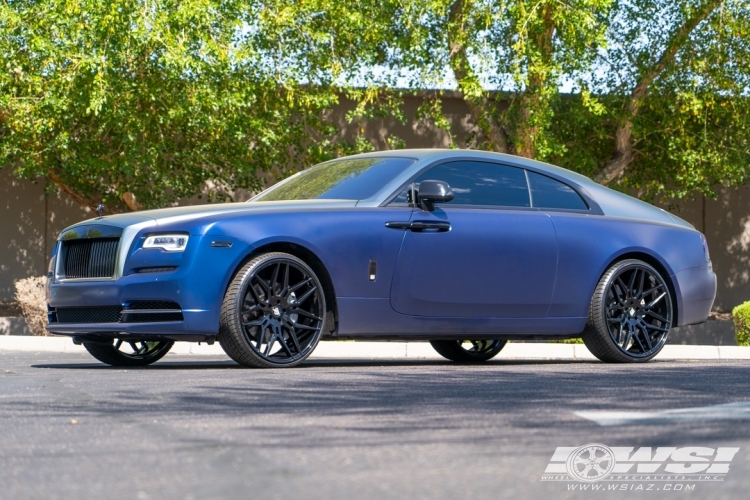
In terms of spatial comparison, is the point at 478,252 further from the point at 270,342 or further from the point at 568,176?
the point at 270,342

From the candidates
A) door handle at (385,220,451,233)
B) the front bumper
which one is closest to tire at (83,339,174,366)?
the front bumper

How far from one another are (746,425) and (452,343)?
5.37 meters

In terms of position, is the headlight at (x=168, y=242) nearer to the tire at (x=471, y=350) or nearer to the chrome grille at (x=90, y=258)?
the chrome grille at (x=90, y=258)

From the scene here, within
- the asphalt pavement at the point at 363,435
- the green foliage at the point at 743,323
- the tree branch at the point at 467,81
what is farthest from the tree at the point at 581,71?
the asphalt pavement at the point at 363,435

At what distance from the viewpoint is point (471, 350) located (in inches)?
411

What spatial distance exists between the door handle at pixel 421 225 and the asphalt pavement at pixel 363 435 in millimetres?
1341

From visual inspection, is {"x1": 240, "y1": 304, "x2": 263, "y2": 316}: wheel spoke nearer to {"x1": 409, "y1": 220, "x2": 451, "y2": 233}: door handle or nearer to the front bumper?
the front bumper

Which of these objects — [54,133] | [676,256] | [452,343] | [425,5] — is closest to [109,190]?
[54,133]

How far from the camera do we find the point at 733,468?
13.0 ft

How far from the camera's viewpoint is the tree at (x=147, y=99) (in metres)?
15.3

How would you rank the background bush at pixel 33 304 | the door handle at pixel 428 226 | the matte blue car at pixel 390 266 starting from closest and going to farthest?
the matte blue car at pixel 390 266, the door handle at pixel 428 226, the background bush at pixel 33 304

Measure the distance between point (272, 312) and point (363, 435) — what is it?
340cm

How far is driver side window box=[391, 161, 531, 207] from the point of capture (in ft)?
28.9

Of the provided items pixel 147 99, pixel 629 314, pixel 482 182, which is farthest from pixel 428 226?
pixel 147 99
